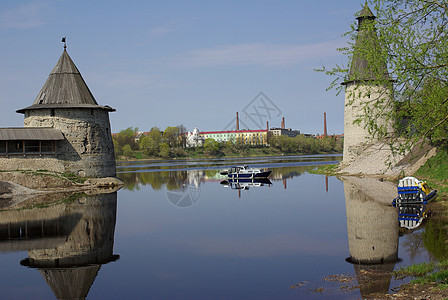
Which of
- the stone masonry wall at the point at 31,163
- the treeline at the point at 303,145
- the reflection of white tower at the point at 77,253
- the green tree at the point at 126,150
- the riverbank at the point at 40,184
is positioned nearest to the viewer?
the reflection of white tower at the point at 77,253

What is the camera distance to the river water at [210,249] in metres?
9.84

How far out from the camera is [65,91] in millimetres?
33750

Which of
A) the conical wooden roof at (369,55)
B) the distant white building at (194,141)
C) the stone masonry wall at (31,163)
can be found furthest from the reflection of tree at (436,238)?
the distant white building at (194,141)

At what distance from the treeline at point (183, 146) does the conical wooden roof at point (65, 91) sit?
192 feet

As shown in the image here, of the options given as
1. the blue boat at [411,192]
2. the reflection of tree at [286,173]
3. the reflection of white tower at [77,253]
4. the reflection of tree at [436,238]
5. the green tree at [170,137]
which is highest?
the green tree at [170,137]

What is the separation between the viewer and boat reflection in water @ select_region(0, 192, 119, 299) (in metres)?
10.9

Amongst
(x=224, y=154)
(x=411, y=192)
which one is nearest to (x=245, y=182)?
(x=411, y=192)

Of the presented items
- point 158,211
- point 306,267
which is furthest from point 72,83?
point 306,267

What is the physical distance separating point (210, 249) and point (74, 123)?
2250 centimetres

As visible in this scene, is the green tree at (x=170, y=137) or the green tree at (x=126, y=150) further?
the green tree at (x=170, y=137)

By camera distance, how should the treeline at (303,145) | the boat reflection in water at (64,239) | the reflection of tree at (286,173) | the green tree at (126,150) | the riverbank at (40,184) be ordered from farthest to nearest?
the treeline at (303,145), the green tree at (126,150), the reflection of tree at (286,173), the riverbank at (40,184), the boat reflection in water at (64,239)

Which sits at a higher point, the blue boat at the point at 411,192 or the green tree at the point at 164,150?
the green tree at the point at 164,150

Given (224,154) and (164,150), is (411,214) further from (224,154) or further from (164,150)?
(224,154)

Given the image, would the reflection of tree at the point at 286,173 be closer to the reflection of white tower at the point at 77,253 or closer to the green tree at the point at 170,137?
the reflection of white tower at the point at 77,253
